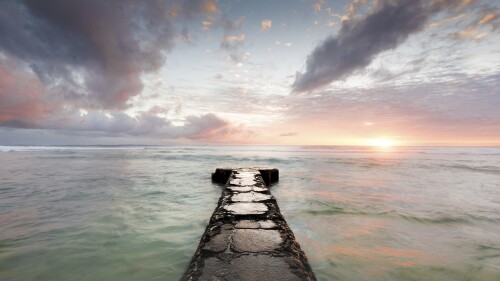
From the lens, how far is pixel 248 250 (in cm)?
239

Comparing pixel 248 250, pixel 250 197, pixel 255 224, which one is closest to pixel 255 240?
pixel 248 250

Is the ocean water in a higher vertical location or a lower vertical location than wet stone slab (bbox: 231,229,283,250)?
lower

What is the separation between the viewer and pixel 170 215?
558cm

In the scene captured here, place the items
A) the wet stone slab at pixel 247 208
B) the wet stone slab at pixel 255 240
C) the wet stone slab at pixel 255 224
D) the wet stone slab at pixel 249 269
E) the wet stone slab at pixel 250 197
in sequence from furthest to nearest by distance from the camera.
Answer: the wet stone slab at pixel 250 197
the wet stone slab at pixel 247 208
the wet stone slab at pixel 255 224
the wet stone slab at pixel 255 240
the wet stone slab at pixel 249 269

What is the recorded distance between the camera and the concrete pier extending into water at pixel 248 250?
197 centimetres

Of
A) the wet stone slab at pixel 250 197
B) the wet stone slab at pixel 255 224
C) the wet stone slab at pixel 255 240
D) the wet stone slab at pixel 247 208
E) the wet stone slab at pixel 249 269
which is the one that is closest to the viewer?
the wet stone slab at pixel 249 269

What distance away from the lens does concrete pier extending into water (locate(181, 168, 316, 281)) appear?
6.45 feet

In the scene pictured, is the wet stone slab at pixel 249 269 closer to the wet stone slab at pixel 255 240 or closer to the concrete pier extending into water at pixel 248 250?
the concrete pier extending into water at pixel 248 250

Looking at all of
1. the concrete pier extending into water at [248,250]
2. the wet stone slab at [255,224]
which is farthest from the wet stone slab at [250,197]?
the wet stone slab at [255,224]

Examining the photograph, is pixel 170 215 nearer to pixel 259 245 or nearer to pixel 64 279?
pixel 64 279

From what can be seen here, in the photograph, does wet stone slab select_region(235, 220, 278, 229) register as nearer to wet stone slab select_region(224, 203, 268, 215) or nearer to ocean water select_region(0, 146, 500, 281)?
wet stone slab select_region(224, 203, 268, 215)

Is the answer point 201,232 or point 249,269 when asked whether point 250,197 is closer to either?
point 201,232

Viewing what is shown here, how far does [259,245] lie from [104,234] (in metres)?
3.39

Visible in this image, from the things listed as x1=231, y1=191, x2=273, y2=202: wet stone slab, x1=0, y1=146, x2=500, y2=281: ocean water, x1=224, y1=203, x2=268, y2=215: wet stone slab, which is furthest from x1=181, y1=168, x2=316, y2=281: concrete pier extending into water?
x1=0, y1=146, x2=500, y2=281: ocean water
